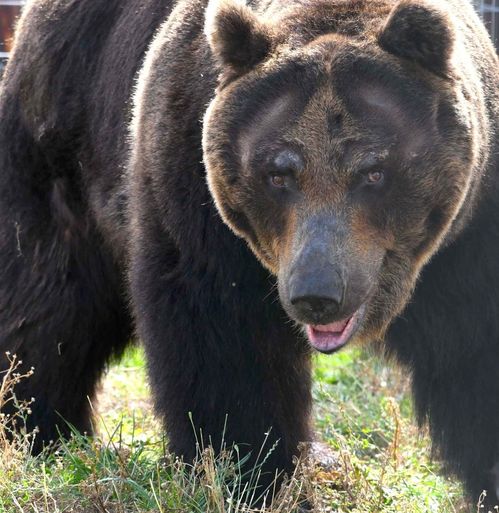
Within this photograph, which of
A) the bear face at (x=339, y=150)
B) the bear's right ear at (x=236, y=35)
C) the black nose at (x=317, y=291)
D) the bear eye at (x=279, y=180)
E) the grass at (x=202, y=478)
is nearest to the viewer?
the black nose at (x=317, y=291)

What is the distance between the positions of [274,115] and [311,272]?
2.28 feet

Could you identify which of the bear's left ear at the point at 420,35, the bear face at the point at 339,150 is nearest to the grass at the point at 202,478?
the bear face at the point at 339,150

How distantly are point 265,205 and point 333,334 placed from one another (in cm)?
58

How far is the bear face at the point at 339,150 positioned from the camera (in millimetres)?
4980

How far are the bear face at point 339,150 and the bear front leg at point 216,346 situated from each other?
0.26 meters

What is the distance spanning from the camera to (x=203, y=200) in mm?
5574

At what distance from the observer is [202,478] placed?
Result: 549cm

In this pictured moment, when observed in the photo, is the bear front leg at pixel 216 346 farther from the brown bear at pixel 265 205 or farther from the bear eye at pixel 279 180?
the bear eye at pixel 279 180

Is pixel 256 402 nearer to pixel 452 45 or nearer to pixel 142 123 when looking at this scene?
pixel 142 123

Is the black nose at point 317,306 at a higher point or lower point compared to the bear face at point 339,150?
lower

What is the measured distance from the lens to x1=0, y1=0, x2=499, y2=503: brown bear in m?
5.05

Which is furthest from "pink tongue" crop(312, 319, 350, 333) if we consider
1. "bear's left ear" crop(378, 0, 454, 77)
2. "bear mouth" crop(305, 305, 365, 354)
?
"bear's left ear" crop(378, 0, 454, 77)

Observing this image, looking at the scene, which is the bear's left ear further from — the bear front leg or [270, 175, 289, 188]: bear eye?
the bear front leg

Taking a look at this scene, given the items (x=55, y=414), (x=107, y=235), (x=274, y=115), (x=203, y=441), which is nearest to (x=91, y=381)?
(x=55, y=414)
